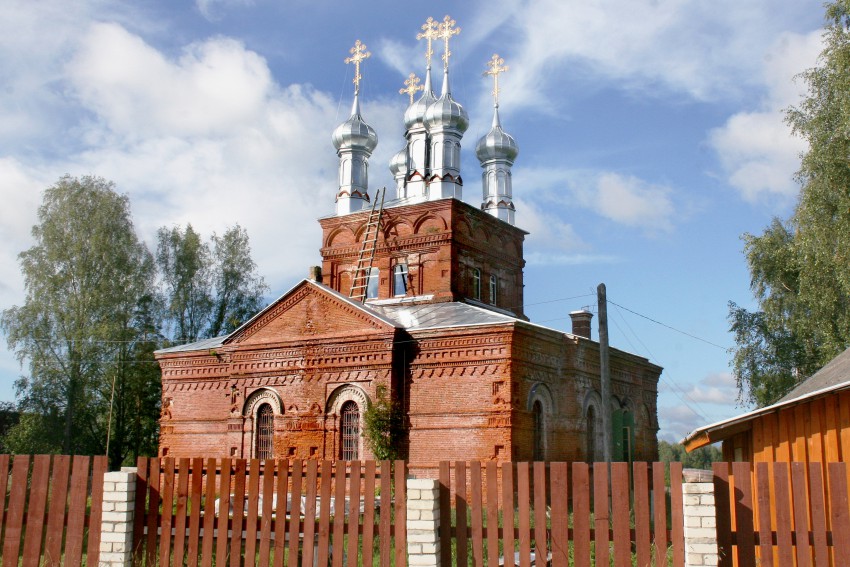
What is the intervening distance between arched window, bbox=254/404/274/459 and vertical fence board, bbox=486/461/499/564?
12640 mm

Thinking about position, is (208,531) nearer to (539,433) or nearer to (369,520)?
(369,520)

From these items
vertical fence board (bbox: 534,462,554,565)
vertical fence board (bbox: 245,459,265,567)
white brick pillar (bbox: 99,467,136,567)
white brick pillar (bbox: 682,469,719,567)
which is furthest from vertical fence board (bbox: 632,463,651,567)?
white brick pillar (bbox: 99,467,136,567)

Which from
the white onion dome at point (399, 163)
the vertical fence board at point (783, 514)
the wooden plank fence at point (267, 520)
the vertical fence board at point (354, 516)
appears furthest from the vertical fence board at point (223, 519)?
the white onion dome at point (399, 163)

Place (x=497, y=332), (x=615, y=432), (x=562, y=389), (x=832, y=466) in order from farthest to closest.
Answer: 1. (x=615, y=432)
2. (x=562, y=389)
3. (x=497, y=332)
4. (x=832, y=466)

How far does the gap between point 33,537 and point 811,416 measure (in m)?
7.34

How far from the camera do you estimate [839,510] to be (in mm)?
6414

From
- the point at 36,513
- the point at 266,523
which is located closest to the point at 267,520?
the point at 266,523

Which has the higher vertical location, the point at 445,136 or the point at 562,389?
the point at 445,136

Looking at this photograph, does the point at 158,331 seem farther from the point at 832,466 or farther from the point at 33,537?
the point at 832,466

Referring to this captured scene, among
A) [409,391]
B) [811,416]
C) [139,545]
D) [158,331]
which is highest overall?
[158,331]

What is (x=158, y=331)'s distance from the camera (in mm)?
30547

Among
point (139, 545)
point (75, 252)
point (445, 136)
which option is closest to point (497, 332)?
point (445, 136)

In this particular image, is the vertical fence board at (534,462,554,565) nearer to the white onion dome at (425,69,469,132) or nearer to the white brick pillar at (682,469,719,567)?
the white brick pillar at (682,469,719,567)

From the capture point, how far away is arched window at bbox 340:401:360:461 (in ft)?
58.8
